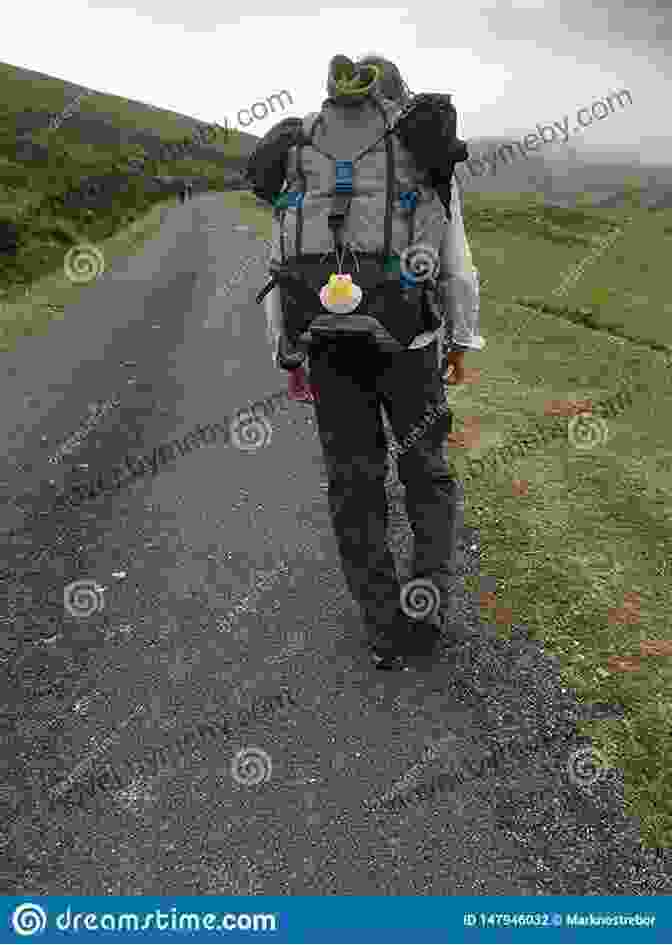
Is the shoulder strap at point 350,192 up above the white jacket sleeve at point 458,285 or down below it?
above

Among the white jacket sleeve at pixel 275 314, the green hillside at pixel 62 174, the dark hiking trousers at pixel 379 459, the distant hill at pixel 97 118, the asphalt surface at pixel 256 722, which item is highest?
the distant hill at pixel 97 118

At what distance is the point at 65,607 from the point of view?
549 cm

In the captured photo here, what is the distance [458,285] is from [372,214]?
60cm

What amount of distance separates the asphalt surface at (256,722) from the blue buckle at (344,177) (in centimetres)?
264

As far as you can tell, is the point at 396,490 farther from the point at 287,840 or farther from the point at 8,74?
the point at 8,74

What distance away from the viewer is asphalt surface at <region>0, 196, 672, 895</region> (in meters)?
3.39

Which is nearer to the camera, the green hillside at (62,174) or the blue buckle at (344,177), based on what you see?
the blue buckle at (344,177)

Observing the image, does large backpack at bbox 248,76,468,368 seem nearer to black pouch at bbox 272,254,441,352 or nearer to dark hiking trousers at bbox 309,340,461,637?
black pouch at bbox 272,254,441,352

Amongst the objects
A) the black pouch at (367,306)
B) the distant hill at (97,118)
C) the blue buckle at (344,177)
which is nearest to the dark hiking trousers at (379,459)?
the black pouch at (367,306)

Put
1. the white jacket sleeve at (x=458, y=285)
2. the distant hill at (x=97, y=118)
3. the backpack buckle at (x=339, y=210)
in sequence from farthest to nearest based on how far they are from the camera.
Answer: the distant hill at (x=97, y=118) → the white jacket sleeve at (x=458, y=285) → the backpack buckle at (x=339, y=210)

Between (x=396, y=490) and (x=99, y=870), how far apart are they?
443 centimetres

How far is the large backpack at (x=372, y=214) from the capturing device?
377 cm

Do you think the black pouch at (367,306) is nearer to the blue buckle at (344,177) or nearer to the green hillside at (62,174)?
the blue buckle at (344,177)

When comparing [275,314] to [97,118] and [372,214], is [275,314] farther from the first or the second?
[97,118]
